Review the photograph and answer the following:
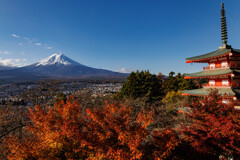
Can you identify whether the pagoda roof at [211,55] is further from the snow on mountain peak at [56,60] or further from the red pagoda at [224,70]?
the snow on mountain peak at [56,60]

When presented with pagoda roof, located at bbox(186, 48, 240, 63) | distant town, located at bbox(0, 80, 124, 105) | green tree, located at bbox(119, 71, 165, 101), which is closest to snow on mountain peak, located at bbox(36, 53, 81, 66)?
distant town, located at bbox(0, 80, 124, 105)

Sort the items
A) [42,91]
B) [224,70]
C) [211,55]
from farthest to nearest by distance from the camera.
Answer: [42,91]
[211,55]
[224,70]

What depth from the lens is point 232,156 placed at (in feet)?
22.1

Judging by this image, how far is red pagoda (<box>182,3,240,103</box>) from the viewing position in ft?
30.1

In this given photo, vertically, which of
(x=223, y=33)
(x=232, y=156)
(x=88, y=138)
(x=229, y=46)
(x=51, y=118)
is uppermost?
(x=223, y=33)

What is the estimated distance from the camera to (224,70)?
32.5 ft

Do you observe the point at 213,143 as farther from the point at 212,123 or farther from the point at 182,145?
the point at 182,145

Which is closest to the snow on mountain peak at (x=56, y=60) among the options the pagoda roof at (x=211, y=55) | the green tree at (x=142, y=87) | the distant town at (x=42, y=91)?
the distant town at (x=42, y=91)

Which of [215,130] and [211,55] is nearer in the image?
[215,130]

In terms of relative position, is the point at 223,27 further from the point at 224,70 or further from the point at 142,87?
the point at 142,87

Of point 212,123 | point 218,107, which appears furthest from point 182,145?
point 218,107

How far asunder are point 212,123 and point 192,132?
3.64ft

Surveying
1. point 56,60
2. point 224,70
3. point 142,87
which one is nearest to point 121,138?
point 224,70

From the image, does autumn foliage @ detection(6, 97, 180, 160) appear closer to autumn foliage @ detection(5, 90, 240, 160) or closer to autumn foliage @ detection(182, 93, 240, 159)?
autumn foliage @ detection(5, 90, 240, 160)
